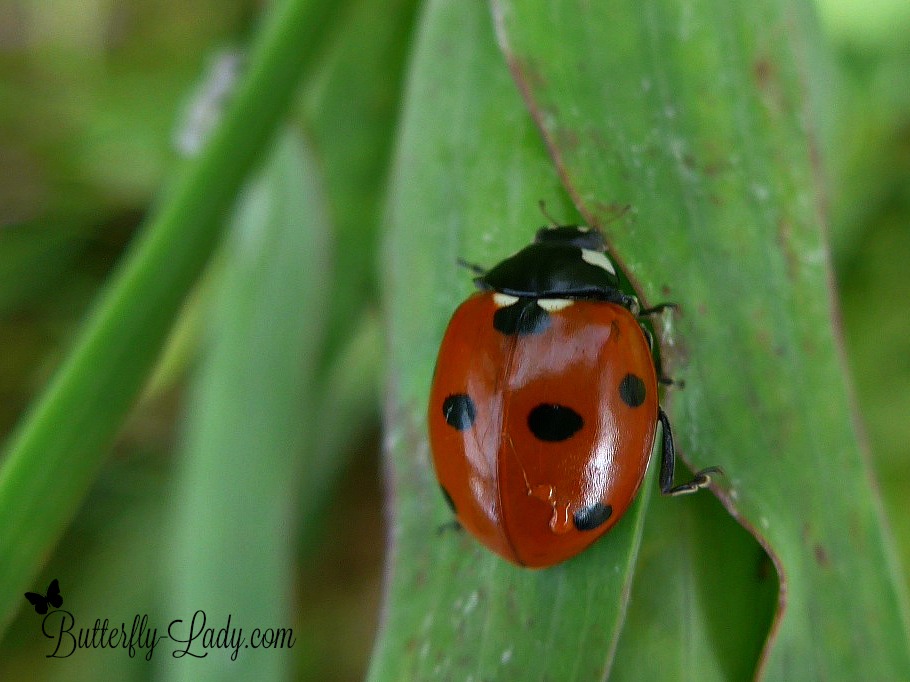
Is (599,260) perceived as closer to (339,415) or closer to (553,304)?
(553,304)

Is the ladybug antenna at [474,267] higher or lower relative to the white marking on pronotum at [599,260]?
higher

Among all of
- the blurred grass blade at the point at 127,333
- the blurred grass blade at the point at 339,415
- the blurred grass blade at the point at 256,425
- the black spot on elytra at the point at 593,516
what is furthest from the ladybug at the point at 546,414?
the blurred grass blade at the point at 339,415

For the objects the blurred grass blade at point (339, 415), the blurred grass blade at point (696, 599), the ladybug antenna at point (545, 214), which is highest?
the blurred grass blade at point (339, 415)

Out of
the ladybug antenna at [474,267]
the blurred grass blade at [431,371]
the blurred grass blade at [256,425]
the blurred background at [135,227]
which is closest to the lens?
the blurred grass blade at [431,371]

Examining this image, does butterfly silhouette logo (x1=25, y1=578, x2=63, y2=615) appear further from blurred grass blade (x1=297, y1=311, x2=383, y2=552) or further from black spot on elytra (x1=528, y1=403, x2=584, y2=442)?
black spot on elytra (x1=528, y1=403, x2=584, y2=442)

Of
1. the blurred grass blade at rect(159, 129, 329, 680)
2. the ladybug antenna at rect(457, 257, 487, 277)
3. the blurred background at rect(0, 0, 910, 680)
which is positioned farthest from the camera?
the blurred background at rect(0, 0, 910, 680)

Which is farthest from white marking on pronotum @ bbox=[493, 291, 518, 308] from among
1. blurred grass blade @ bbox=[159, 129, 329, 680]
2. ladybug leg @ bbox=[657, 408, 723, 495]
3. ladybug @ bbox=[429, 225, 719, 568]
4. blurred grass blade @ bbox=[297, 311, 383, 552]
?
blurred grass blade @ bbox=[297, 311, 383, 552]

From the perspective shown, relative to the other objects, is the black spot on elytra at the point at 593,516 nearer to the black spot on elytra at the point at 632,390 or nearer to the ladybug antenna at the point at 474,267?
the black spot on elytra at the point at 632,390
